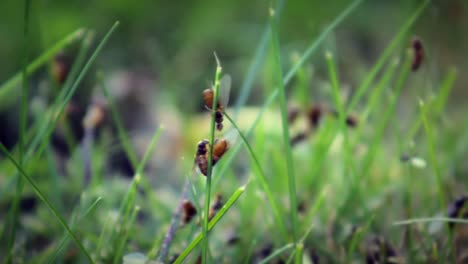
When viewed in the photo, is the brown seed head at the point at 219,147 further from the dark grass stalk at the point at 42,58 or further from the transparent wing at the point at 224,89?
the dark grass stalk at the point at 42,58

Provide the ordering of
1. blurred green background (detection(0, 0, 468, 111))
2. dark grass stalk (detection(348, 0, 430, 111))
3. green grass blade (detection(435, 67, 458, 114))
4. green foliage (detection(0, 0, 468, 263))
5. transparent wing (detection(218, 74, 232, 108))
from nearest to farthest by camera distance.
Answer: transparent wing (detection(218, 74, 232, 108)) < green foliage (detection(0, 0, 468, 263)) < dark grass stalk (detection(348, 0, 430, 111)) < green grass blade (detection(435, 67, 458, 114)) < blurred green background (detection(0, 0, 468, 111))

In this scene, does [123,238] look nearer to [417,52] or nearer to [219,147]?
[219,147]

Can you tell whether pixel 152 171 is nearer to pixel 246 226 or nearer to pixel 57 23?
pixel 246 226

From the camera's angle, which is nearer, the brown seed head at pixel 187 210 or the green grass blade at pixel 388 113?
the brown seed head at pixel 187 210

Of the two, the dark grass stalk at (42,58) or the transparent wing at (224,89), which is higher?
the dark grass stalk at (42,58)

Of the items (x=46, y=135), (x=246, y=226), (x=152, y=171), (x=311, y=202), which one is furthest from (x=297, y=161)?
(x=46, y=135)

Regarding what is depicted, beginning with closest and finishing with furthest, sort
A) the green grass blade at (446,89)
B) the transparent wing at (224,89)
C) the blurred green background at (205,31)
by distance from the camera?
1. the transparent wing at (224,89)
2. the green grass blade at (446,89)
3. the blurred green background at (205,31)

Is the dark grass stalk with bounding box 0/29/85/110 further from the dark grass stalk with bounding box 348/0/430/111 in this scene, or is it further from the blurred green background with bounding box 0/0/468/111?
the blurred green background with bounding box 0/0/468/111

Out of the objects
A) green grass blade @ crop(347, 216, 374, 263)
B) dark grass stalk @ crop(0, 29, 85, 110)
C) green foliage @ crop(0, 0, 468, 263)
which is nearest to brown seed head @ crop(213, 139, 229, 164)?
green foliage @ crop(0, 0, 468, 263)

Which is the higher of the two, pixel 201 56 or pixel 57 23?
pixel 57 23

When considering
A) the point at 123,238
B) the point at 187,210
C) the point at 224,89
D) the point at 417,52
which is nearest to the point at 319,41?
the point at 417,52

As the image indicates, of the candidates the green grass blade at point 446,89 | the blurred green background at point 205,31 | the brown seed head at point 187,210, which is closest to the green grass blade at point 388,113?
the green grass blade at point 446,89
